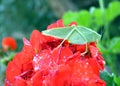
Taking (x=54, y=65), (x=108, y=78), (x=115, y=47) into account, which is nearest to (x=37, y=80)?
(x=54, y=65)

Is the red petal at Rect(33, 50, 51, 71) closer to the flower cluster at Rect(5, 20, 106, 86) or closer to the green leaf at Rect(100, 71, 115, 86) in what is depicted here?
the flower cluster at Rect(5, 20, 106, 86)

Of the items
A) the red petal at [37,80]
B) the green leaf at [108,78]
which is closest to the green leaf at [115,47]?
the green leaf at [108,78]

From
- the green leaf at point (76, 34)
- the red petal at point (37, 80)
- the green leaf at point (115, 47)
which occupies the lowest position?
the red petal at point (37, 80)

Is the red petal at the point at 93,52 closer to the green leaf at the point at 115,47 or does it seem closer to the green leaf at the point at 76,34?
the green leaf at the point at 76,34

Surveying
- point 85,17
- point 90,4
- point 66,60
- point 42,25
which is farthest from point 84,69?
point 42,25

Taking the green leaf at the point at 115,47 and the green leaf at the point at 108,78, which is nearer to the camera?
the green leaf at the point at 108,78

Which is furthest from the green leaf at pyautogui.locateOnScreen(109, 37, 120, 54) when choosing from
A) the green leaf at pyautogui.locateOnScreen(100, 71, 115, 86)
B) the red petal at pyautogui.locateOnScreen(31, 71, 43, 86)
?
the red petal at pyautogui.locateOnScreen(31, 71, 43, 86)
